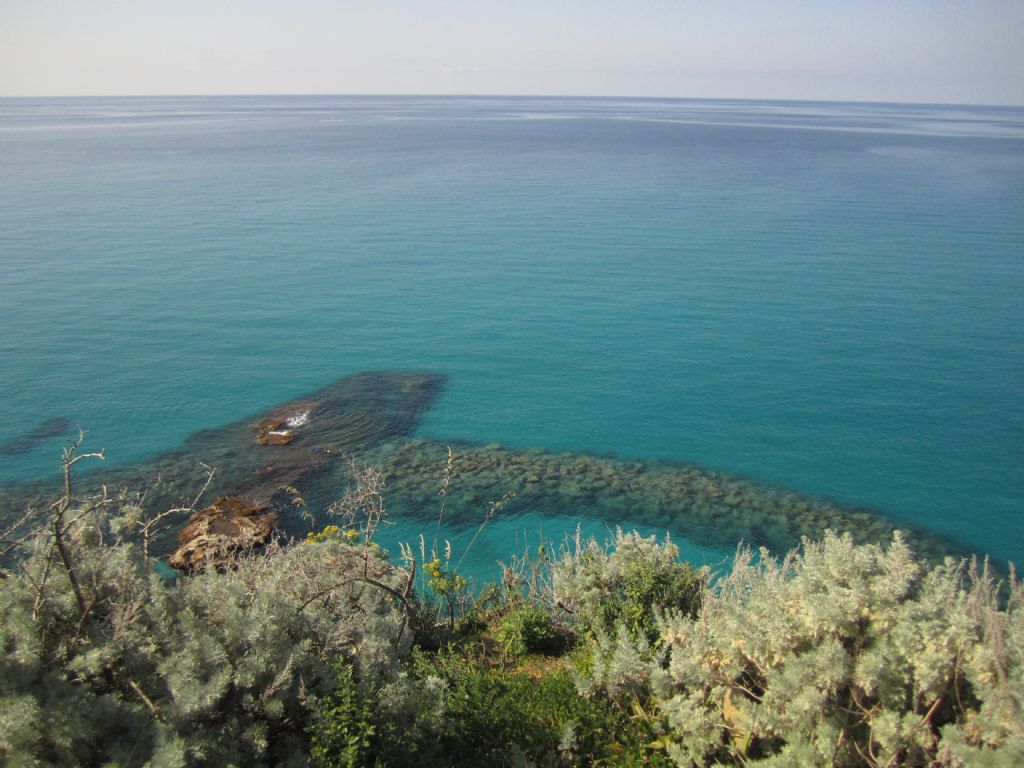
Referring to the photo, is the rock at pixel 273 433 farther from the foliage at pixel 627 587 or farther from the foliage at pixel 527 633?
the foliage at pixel 627 587

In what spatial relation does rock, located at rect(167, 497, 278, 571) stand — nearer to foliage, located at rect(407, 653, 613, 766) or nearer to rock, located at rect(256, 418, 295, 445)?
rock, located at rect(256, 418, 295, 445)

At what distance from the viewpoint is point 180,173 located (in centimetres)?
6669

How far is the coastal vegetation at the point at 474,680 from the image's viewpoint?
5328 mm

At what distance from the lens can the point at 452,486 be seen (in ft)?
60.7

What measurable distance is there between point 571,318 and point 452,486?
14838 mm

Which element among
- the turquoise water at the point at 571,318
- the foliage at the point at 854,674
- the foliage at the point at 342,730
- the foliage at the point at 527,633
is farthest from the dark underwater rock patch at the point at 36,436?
the foliage at the point at 854,674

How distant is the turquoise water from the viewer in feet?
70.4

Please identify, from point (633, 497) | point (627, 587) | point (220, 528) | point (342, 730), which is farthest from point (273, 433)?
point (342, 730)

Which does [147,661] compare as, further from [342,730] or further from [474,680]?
[474,680]

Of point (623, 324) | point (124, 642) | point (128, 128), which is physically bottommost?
point (623, 324)

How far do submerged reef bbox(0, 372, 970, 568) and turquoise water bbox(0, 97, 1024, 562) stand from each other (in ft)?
3.00

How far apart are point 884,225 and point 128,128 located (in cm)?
13152

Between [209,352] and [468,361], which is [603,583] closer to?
[468,361]

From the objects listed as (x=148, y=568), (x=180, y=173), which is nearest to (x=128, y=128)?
(x=180, y=173)
